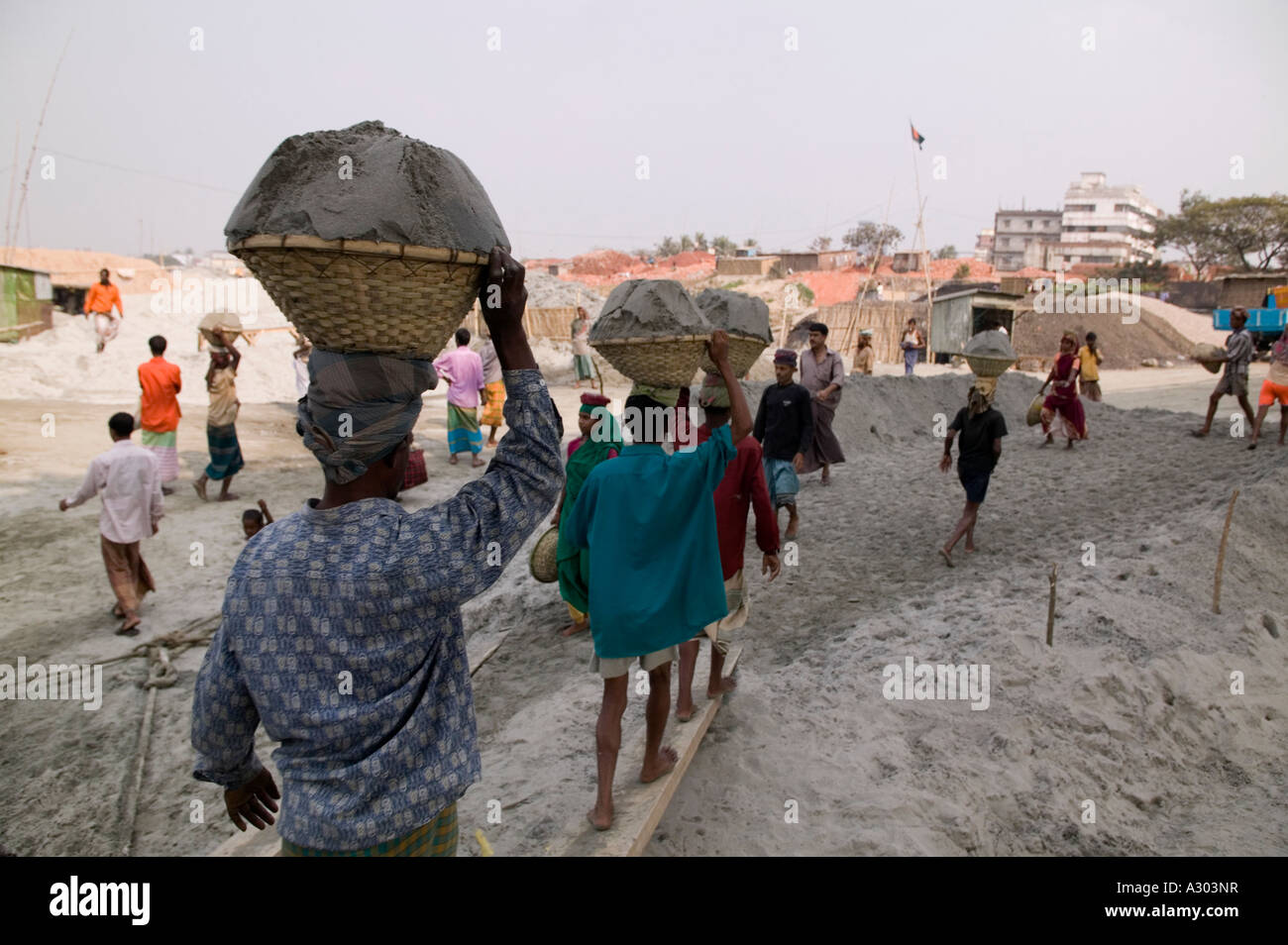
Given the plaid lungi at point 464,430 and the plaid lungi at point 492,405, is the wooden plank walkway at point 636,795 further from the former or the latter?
the plaid lungi at point 492,405

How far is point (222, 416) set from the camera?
874 cm

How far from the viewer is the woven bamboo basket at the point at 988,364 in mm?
6591

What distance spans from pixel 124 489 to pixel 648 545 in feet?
16.1

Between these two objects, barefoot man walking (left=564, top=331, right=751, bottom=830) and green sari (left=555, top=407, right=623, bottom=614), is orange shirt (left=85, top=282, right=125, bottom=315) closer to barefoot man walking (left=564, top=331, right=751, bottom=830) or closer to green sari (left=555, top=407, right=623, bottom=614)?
green sari (left=555, top=407, right=623, bottom=614)

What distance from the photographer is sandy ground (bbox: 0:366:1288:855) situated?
365 centimetres

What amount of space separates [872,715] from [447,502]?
3364 mm

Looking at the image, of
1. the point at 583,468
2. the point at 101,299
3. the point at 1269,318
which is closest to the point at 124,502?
the point at 583,468

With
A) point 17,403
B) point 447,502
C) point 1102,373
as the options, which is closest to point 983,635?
point 447,502

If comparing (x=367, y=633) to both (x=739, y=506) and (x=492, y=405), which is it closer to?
(x=739, y=506)

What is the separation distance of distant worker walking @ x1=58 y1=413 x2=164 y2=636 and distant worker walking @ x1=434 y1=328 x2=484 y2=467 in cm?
452

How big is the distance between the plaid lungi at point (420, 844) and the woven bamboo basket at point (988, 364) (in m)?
5.88

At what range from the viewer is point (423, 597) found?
5.16 ft
